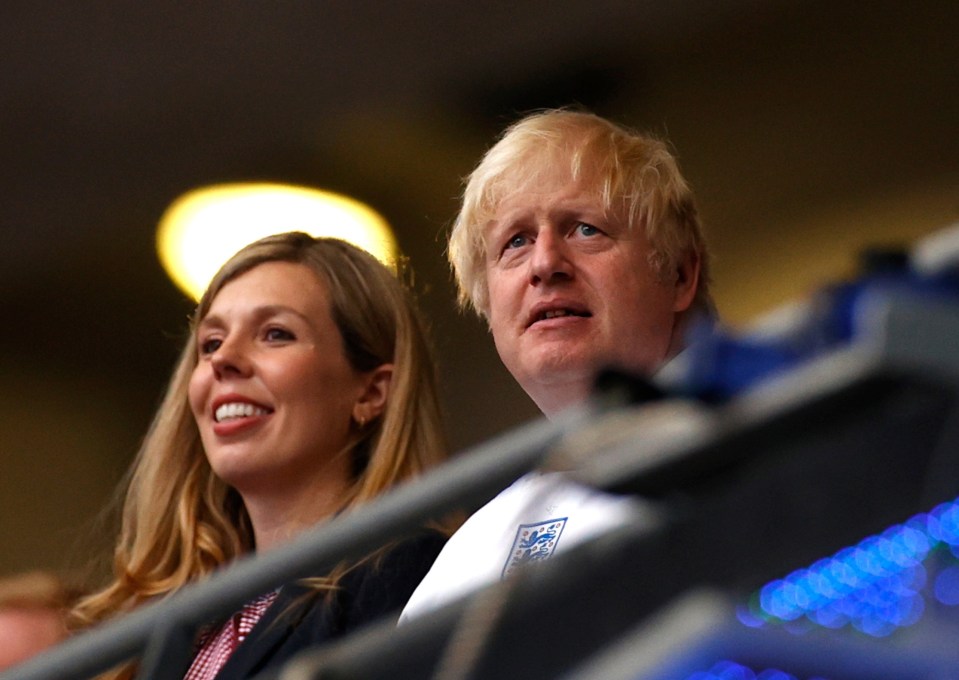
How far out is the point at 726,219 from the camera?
4.85 metres

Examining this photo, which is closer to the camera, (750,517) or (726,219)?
(750,517)

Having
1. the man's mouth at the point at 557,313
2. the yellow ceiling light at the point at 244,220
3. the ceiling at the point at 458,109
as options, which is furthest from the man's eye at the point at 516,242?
the yellow ceiling light at the point at 244,220

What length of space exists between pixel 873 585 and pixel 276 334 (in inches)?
71.6

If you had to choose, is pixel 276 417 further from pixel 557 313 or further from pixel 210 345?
pixel 557 313

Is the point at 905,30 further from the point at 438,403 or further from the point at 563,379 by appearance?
the point at 563,379

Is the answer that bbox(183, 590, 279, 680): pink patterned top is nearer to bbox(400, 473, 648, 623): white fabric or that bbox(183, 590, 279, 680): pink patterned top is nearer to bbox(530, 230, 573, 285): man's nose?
bbox(400, 473, 648, 623): white fabric

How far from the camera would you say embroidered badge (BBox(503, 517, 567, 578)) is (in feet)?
5.64

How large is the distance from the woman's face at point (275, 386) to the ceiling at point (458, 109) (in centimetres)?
167

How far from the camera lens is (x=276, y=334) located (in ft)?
8.23

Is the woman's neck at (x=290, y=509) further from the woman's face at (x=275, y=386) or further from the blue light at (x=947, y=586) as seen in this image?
the blue light at (x=947, y=586)

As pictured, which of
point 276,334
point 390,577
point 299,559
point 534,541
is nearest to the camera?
point 299,559

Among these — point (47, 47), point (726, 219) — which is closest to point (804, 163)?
point (726, 219)

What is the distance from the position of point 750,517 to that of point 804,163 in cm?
Result: 391

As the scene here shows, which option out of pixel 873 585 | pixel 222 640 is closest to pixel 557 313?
pixel 222 640
